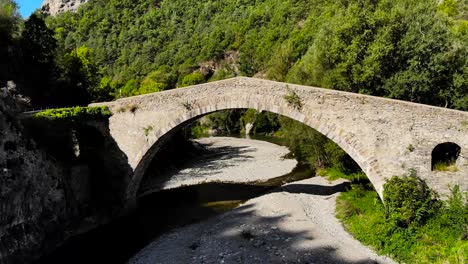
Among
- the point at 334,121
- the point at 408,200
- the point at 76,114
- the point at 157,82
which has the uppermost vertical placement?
the point at 157,82

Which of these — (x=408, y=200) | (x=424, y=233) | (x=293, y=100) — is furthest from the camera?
(x=293, y=100)

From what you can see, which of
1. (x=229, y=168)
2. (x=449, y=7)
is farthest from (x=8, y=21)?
(x=449, y=7)

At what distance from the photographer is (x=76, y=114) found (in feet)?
56.2

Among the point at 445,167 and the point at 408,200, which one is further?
the point at 445,167

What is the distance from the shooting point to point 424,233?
38.9 feet

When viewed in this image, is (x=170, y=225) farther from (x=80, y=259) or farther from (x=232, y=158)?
(x=232, y=158)

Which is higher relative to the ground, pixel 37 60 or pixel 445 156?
pixel 37 60

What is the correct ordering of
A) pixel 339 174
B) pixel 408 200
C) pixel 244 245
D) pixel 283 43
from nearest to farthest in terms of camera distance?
1. pixel 408 200
2. pixel 244 245
3. pixel 339 174
4. pixel 283 43

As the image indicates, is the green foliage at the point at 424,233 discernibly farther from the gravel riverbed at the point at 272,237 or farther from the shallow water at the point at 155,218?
the shallow water at the point at 155,218

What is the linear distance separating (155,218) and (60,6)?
140847 mm

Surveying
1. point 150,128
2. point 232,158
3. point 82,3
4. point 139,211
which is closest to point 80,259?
point 139,211

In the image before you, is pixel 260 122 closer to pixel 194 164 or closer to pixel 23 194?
pixel 194 164

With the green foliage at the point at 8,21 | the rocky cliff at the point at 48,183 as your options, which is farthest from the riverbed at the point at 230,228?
the green foliage at the point at 8,21

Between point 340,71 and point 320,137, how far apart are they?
15.0ft
